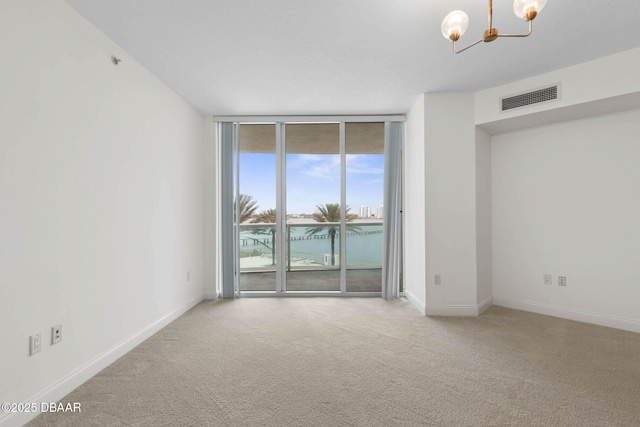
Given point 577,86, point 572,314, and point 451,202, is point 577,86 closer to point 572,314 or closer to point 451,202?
point 451,202

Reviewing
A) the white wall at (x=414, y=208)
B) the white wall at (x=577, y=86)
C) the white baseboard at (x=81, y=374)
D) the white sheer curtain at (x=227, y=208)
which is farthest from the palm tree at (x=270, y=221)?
the white wall at (x=577, y=86)

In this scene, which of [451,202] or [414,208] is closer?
[451,202]

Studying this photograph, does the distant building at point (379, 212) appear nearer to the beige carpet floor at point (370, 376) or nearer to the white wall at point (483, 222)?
the white wall at point (483, 222)

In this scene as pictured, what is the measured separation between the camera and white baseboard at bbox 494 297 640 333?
293 cm

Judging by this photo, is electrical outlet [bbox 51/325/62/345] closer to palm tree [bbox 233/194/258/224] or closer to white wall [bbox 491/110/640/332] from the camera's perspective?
palm tree [bbox 233/194/258/224]

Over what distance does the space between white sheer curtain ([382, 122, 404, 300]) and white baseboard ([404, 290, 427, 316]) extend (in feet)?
0.45

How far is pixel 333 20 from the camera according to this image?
81.9 inches

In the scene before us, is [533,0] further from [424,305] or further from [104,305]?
[104,305]

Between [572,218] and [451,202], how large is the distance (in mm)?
1291

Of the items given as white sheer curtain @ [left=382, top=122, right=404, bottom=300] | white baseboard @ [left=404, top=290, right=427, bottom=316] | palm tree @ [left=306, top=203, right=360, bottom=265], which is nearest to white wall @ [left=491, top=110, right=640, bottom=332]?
white baseboard @ [left=404, top=290, right=427, bottom=316]

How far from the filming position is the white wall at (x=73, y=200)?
1.64 metres

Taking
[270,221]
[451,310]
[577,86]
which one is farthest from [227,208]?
[577,86]

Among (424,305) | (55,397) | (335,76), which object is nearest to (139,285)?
(55,397)

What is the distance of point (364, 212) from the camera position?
14.1 feet
